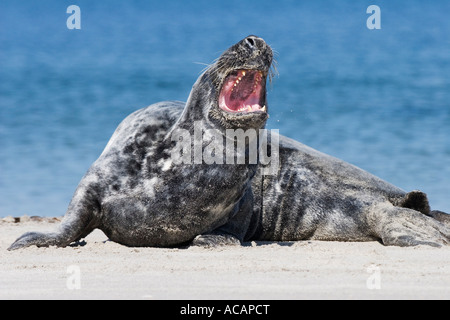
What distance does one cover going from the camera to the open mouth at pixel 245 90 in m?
6.80

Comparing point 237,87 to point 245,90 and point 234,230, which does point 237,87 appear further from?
point 234,230

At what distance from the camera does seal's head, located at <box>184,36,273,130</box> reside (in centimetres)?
668

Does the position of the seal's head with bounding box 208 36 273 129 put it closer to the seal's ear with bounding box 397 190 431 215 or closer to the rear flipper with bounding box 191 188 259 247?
the rear flipper with bounding box 191 188 259 247

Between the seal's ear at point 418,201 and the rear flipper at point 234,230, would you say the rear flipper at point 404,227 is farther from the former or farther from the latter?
the rear flipper at point 234,230

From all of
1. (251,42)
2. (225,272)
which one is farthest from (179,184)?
(225,272)

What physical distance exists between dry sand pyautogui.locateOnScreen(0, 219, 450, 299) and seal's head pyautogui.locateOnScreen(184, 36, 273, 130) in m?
1.00

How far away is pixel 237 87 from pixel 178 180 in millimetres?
857

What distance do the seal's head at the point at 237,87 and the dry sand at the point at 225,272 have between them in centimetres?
100

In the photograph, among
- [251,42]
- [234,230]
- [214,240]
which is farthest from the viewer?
[234,230]

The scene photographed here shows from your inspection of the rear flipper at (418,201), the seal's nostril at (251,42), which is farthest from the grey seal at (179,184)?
the rear flipper at (418,201)

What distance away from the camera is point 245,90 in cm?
692

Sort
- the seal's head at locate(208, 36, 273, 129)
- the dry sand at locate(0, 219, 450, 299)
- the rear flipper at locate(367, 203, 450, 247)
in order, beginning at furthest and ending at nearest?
the rear flipper at locate(367, 203, 450, 247) < the seal's head at locate(208, 36, 273, 129) < the dry sand at locate(0, 219, 450, 299)

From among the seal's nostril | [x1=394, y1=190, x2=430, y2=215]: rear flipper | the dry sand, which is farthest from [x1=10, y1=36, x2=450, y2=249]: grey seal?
[x1=394, y1=190, x2=430, y2=215]: rear flipper
